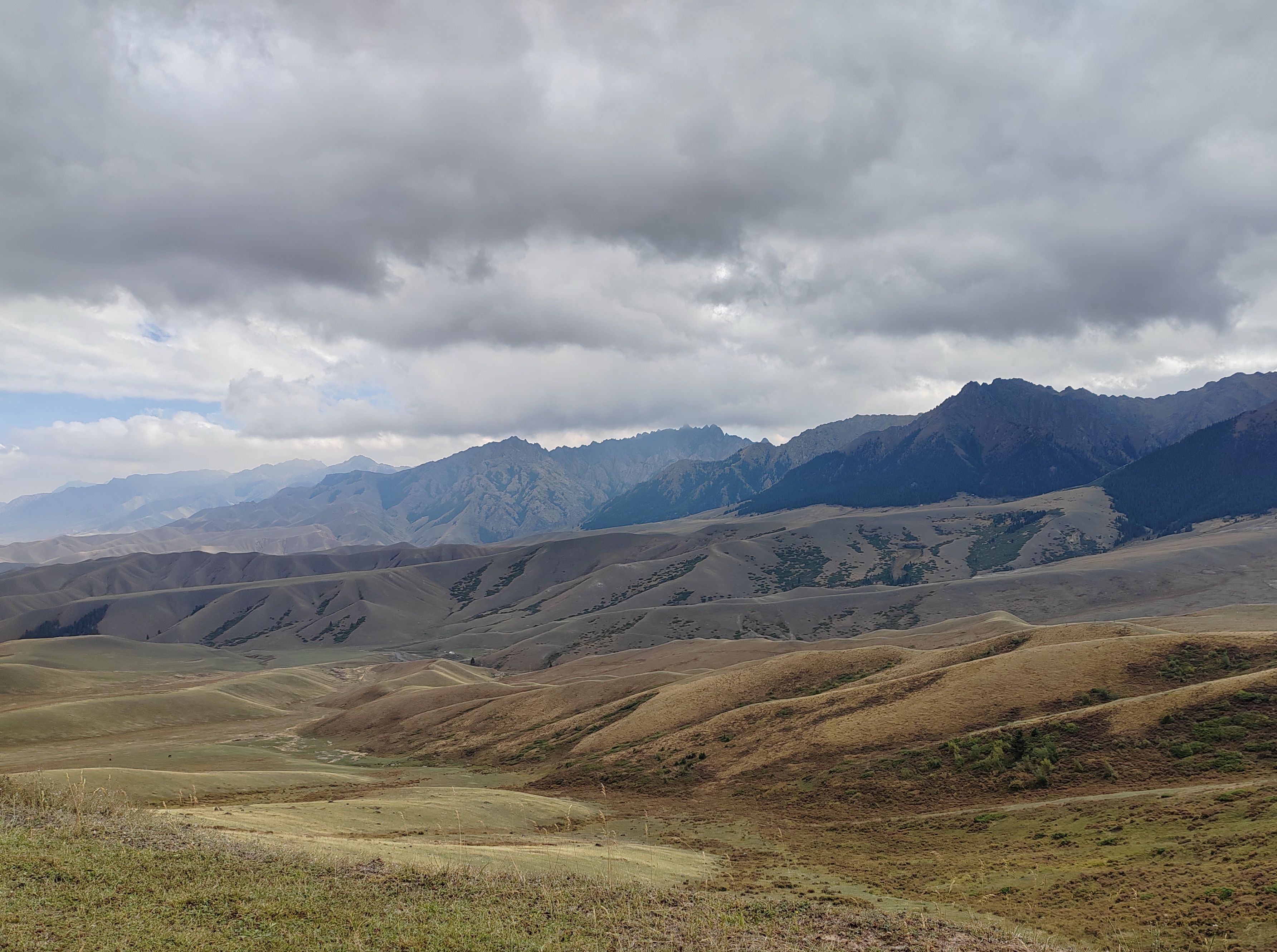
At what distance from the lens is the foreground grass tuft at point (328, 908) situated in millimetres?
16516

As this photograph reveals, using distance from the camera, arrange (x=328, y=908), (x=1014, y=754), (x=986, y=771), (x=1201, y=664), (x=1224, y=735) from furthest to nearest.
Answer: (x=1201, y=664)
(x=1014, y=754)
(x=986, y=771)
(x=1224, y=735)
(x=328, y=908)

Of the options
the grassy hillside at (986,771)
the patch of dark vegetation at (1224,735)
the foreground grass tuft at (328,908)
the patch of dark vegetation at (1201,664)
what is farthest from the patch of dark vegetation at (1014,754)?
the foreground grass tuft at (328,908)

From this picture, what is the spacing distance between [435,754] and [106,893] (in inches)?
2351

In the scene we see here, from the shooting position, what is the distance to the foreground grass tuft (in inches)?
650

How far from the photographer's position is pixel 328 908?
18.7 meters

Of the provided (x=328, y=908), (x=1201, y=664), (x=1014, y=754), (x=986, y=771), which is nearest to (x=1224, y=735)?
(x=1014, y=754)

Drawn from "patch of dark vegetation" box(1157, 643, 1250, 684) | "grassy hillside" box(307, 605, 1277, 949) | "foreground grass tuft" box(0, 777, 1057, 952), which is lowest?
"grassy hillside" box(307, 605, 1277, 949)

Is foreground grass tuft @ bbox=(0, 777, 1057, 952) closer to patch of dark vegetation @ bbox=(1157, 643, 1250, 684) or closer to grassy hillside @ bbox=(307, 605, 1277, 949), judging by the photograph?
grassy hillside @ bbox=(307, 605, 1277, 949)

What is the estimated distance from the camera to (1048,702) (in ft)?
147

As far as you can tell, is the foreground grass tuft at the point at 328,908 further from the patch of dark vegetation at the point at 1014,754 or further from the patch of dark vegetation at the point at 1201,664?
the patch of dark vegetation at the point at 1201,664

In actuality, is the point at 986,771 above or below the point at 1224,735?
below

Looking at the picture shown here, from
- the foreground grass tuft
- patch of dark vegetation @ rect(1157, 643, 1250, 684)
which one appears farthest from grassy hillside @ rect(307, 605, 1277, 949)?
the foreground grass tuft

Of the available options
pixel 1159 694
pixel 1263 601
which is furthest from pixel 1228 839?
pixel 1263 601

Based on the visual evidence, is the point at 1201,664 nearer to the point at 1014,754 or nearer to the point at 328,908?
the point at 1014,754
